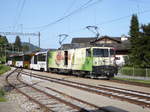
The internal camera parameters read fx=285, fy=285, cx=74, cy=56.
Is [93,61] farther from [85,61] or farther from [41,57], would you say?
[41,57]

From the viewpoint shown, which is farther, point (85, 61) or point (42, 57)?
point (42, 57)

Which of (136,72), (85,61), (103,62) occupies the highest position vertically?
(85,61)

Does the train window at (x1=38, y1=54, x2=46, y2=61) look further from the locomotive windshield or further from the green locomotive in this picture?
the green locomotive

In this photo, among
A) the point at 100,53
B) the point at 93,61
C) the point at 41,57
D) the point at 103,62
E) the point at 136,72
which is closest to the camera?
the point at 93,61

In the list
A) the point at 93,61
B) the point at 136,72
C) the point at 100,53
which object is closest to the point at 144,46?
the point at 136,72

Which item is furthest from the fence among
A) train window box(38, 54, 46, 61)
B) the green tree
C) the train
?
train window box(38, 54, 46, 61)

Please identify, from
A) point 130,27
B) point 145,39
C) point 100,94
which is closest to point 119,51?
point 130,27

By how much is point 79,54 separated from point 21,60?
1226 inches

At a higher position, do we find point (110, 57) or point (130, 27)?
point (130, 27)

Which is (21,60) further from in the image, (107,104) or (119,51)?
(107,104)

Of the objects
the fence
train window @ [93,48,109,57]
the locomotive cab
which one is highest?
train window @ [93,48,109,57]

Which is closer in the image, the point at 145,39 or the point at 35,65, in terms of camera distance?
the point at 145,39

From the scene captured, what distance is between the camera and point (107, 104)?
12.5 metres

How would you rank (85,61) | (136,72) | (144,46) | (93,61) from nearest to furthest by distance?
(93,61) < (85,61) < (136,72) < (144,46)
